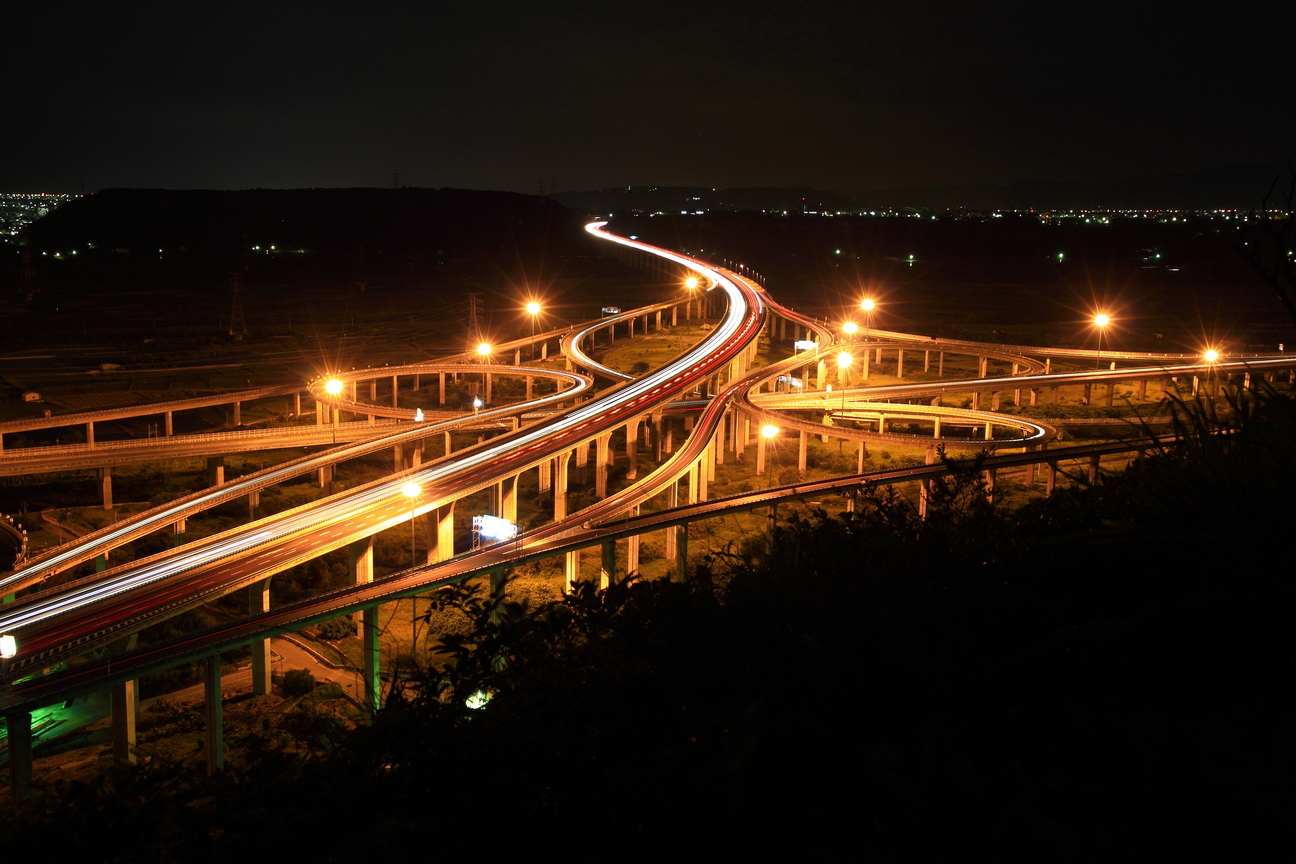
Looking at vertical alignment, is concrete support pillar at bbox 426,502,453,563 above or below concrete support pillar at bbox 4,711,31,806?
Answer: below

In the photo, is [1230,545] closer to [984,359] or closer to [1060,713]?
[1060,713]

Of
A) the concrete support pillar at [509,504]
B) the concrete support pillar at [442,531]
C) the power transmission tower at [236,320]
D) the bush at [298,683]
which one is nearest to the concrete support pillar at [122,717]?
the bush at [298,683]

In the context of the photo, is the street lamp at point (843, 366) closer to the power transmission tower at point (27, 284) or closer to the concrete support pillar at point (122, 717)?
the concrete support pillar at point (122, 717)

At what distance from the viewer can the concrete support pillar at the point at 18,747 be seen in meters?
18.1

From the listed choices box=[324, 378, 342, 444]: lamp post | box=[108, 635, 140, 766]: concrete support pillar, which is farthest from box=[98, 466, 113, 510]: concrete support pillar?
box=[108, 635, 140, 766]: concrete support pillar

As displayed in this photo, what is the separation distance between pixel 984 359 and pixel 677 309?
52.1m

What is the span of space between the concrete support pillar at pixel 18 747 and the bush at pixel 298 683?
929 cm

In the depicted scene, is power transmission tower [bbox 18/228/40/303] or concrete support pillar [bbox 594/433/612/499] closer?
concrete support pillar [bbox 594/433/612/499]

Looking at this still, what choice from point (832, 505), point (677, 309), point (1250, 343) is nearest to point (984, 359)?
point (1250, 343)

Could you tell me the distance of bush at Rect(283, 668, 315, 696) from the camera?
27.8 m

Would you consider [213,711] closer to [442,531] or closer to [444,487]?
[442,531]

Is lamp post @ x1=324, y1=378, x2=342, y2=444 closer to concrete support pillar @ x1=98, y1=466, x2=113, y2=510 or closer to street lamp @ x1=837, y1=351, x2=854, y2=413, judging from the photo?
concrete support pillar @ x1=98, y1=466, x2=113, y2=510

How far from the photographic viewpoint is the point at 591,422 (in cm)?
5003

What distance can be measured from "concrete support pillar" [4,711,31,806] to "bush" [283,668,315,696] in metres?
9.29
